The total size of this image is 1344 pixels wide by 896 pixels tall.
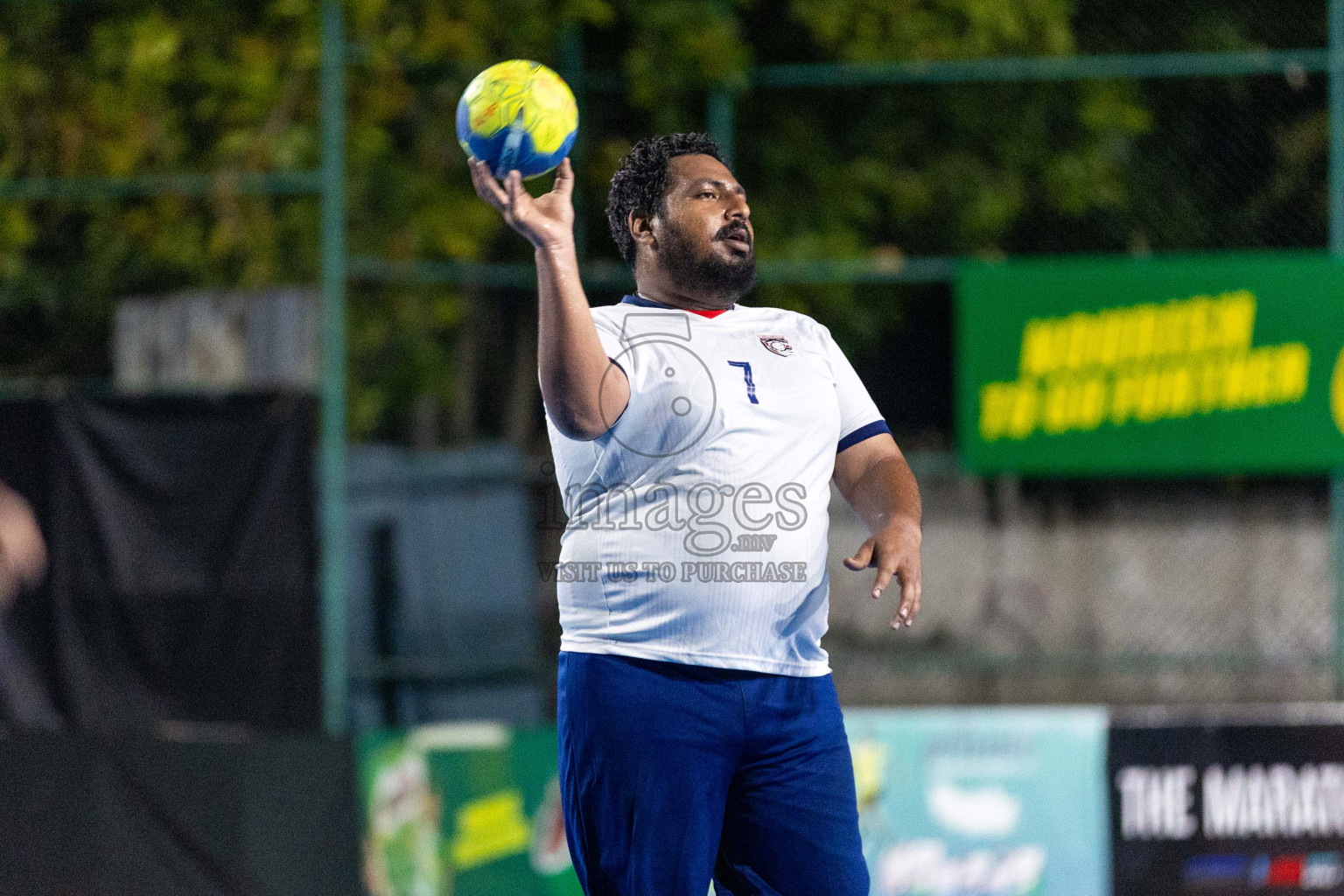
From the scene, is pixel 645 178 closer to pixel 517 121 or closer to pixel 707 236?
pixel 707 236

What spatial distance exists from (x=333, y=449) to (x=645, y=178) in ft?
11.2

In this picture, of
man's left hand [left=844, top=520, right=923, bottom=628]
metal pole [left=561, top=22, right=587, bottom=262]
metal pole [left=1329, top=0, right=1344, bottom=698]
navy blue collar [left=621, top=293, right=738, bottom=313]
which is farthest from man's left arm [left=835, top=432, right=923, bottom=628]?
metal pole [left=561, top=22, right=587, bottom=262]

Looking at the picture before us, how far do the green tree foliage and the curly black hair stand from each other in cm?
406

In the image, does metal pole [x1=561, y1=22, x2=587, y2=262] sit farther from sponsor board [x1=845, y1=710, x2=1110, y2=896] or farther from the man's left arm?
the man's left arm

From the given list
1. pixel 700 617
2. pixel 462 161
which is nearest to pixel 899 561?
pixel 700 617

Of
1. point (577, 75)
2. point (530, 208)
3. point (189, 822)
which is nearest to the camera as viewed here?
point (530, 208)

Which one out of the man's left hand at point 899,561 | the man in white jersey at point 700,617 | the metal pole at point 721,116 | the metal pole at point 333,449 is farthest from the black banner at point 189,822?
the man's left hand at point 899,561

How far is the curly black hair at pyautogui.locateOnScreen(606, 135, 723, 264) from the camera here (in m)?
3.64

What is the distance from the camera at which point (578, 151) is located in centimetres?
847

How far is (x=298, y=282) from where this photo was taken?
8.16m

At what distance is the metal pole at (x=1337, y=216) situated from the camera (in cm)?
695

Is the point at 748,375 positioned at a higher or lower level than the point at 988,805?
higher

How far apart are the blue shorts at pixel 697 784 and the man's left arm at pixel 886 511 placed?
318 mm

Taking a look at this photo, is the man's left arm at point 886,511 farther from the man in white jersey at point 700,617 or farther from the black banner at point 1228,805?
the black banner at point 1228,805
